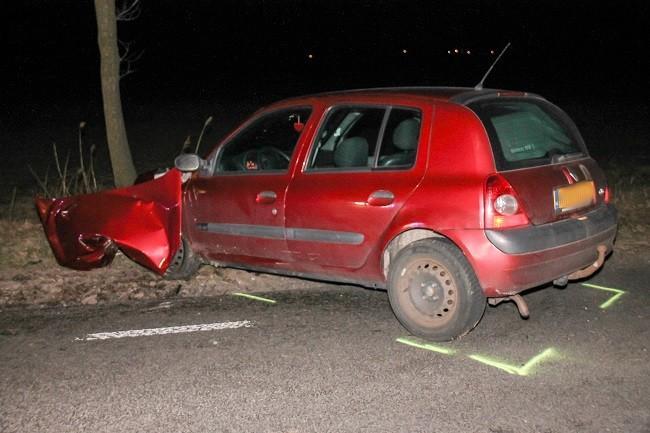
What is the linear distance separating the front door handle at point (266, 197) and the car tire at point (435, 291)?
3.45 feet

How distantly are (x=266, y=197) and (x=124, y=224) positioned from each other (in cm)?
149

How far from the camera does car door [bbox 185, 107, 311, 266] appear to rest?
547cm

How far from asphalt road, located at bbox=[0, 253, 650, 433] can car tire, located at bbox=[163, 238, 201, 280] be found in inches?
19.9

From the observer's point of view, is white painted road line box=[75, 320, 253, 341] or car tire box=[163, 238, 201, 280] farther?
car tire box=[163, 238, 201, 280]

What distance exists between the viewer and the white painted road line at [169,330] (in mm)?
5120

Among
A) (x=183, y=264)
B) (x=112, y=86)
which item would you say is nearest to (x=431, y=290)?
(x=183, y=264)

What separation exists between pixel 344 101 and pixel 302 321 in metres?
1.62

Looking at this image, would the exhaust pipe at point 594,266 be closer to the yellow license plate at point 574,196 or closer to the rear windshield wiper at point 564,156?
the yellow license plate at point 574,196

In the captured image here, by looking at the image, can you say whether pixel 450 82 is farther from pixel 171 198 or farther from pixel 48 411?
pixel 48 411

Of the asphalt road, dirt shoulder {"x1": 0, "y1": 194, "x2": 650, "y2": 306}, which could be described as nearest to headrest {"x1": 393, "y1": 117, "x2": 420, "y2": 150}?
the asphalt road

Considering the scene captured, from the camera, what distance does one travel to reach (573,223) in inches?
189

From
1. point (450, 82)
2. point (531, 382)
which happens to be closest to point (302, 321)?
point (531, 382)

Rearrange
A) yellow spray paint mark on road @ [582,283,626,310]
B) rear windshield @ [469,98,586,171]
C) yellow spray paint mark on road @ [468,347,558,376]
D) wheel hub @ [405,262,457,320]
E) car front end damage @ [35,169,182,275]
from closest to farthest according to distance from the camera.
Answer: yellow spray paint mark on road @ [468,347,558,376] < rear windshield @ [469,98,586,171] < wheel hub @ [405,262,457,320] < yellow spray paint mark on road @ [582,283,626,310] < car front end damage @ [35,169,182,275]

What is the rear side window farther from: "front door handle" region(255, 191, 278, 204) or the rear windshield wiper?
the rear windshield wiper
